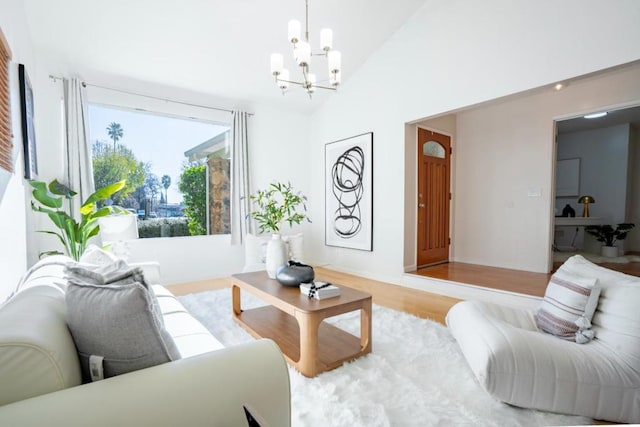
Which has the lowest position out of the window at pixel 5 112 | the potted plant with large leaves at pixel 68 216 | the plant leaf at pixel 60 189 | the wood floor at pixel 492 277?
the wood floor at pixel 492 277

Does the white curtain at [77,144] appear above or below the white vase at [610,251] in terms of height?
above

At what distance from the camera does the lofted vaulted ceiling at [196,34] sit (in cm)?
303

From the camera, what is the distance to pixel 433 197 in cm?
479

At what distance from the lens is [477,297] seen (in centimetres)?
345

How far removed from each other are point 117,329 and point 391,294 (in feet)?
10.6

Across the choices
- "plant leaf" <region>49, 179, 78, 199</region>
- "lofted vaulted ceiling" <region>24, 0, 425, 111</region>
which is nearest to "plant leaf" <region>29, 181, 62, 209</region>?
"plant leaf" <region>49, 179, 78, 199</region>

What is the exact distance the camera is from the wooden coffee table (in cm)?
188

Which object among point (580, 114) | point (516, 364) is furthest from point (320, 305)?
point (580, 114)

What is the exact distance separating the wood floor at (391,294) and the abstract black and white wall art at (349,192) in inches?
23.2

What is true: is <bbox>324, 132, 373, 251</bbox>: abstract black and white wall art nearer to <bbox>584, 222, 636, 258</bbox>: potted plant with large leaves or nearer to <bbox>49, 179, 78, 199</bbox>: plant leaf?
<bbox>49, 179, 78, 199</bbox>: plant leaf

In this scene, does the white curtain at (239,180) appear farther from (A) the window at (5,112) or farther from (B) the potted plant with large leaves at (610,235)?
(B) the potted plant with large leaves at (610,235)

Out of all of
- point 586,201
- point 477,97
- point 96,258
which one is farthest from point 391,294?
point 586,201

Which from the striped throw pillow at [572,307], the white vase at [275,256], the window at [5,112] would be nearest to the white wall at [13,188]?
the window at [5,112]

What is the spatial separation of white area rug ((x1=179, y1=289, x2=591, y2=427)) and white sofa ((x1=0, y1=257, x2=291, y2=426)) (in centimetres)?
72
